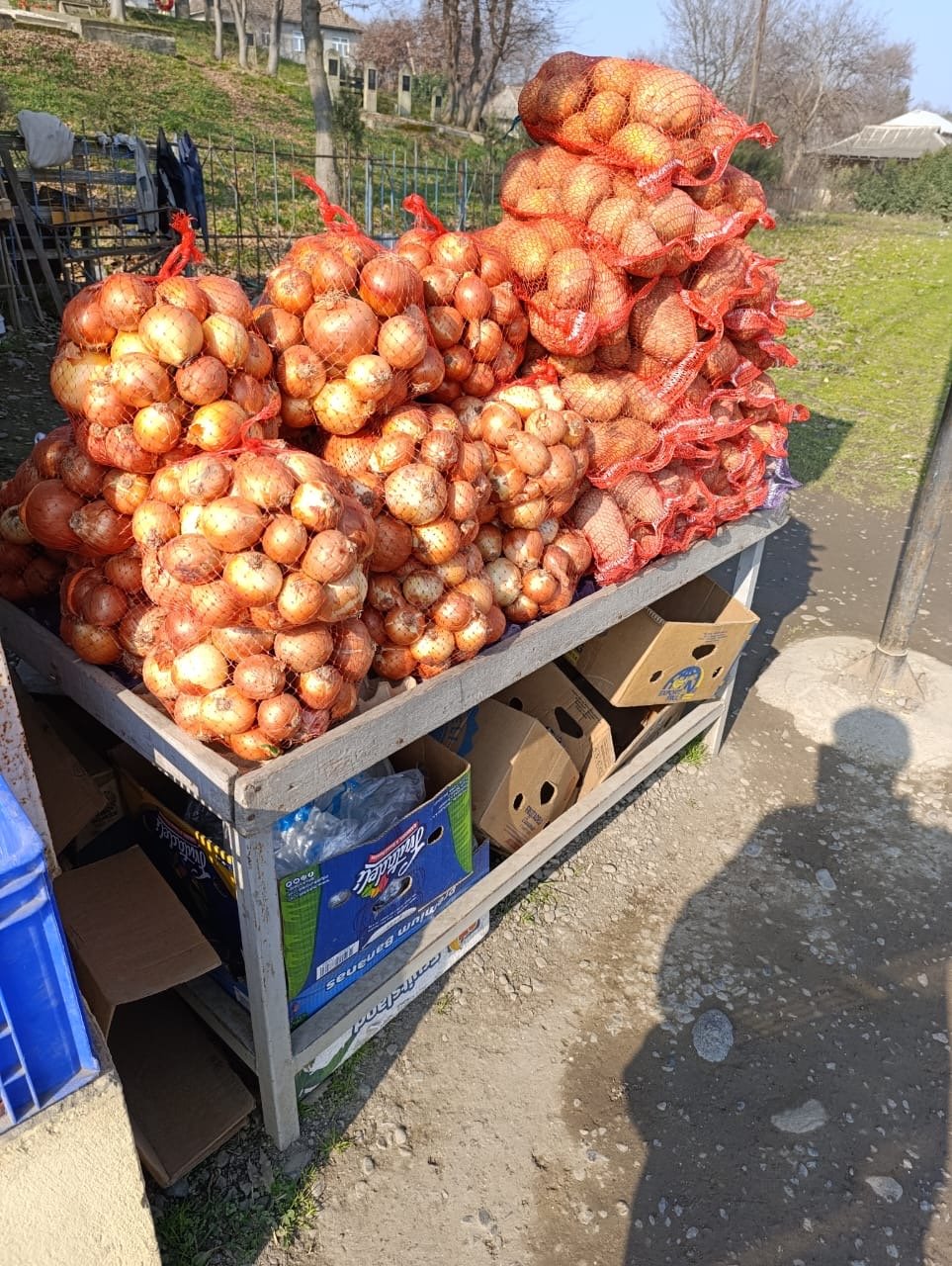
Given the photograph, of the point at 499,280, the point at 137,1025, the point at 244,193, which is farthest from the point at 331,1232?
the point at 244,193

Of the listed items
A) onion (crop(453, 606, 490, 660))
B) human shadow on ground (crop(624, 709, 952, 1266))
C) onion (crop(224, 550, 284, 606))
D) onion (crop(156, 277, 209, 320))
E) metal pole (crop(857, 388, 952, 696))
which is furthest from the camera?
metal pole (crop(857, 388, 952, 696))

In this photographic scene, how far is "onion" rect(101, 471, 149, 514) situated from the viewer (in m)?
1.91

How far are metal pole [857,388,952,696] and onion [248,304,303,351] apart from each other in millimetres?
3165

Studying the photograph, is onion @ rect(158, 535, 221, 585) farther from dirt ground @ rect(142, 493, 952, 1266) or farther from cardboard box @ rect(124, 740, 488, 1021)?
dirt ground @ rect(142, 493, 952, 1266)

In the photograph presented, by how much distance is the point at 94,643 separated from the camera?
2.01m

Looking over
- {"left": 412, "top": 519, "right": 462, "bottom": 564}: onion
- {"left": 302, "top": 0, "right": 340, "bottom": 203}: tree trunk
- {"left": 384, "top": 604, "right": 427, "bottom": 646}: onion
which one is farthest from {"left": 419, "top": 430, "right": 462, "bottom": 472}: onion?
{"left": 302, "top": 0, "right": 340, "bottom": 203}: tree trunk

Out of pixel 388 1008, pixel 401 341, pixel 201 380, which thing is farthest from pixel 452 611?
pixel 388 1008

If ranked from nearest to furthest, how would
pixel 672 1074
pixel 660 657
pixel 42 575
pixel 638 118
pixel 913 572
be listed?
pixel 42 575 → pixel 672 1074 → pixel 638 118 → pixel 660 657 → pixel 913 572

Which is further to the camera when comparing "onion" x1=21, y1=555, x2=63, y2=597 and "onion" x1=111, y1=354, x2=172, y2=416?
"onion" x1=21, y1=555, x2=63, y2=597

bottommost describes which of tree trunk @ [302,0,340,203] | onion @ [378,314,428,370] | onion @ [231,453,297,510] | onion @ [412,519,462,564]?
onion @ [412,519,462,564]

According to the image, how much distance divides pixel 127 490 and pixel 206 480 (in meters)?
0.31

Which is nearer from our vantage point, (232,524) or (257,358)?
(232,524)

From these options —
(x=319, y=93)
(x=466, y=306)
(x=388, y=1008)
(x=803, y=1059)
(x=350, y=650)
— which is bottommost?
(x=803, y=1059)

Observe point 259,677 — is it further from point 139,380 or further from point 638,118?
point 638,118
